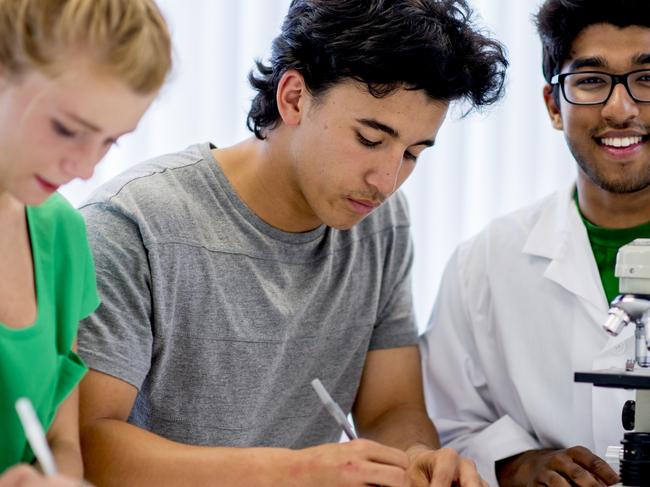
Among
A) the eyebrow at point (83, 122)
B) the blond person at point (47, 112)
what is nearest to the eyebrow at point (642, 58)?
the blond person at point (47, 112)

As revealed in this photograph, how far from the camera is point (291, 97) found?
175cm

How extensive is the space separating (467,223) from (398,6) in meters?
1.23

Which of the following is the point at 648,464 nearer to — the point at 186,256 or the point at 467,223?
the point at 186,256

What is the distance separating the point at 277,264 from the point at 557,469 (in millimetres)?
615

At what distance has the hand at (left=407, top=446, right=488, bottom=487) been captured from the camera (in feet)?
5.06

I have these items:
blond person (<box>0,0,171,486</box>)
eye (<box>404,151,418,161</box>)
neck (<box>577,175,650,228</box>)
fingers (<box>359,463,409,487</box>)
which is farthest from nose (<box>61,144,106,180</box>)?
neck (<box>577,175,650,228</box>)

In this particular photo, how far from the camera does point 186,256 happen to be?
5.52 ft

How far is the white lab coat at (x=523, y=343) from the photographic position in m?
1.94

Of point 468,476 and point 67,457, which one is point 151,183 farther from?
point 468,476

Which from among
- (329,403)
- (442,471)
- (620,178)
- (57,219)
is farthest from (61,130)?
(620,178)

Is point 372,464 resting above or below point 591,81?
below

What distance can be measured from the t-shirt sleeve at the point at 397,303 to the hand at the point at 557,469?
31 cm

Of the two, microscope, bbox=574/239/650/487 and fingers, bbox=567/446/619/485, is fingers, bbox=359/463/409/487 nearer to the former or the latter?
microscope, bbox=574/239/650/487

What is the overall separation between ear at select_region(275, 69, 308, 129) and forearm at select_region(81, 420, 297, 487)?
594 mm
